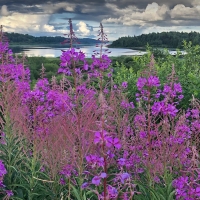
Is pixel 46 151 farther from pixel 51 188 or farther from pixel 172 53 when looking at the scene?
pixel 172 53

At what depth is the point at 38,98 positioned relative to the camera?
14.9 ft

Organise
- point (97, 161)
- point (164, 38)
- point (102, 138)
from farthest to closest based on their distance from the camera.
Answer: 1. point (164, 38)
2. point (97, 161)
3. point (102, 138)

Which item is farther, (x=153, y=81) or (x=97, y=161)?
(x=153, y=81)

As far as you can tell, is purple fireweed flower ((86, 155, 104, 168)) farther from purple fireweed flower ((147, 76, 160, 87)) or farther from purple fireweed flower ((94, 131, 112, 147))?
purple fireweed flower ((147, 76, 160, 87))

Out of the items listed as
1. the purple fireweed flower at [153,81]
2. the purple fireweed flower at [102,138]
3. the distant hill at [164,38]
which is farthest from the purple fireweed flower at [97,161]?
the distant hill at [164,38]

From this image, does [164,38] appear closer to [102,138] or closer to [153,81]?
[153,81]

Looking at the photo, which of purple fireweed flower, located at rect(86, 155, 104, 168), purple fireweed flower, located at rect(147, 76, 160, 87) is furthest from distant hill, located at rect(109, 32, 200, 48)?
purple fireweed flower, located at rect(86, 155, 104, 168)

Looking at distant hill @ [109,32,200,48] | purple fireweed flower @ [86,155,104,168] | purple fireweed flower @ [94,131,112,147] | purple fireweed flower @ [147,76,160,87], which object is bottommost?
purple fireweed flower @ [86,155,104,168]

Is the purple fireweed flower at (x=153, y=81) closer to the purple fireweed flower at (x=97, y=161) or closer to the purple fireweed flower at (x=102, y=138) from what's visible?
the purple fireweed flower at (x=97, y=161)

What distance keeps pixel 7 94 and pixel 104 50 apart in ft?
4.82

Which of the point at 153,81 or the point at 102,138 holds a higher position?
the point at 153,81

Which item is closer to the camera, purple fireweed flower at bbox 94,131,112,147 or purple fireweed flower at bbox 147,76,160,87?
purple fireweed flower at bbox 94,131,112,147

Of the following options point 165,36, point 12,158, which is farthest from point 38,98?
point 165,36

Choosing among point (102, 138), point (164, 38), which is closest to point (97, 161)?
point (102, 138)
